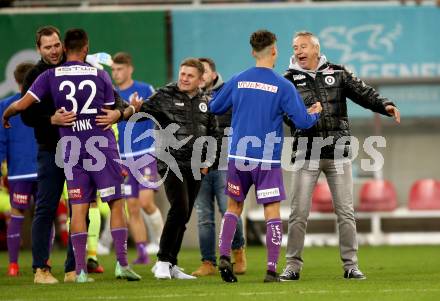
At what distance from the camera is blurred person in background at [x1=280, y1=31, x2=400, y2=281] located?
31.2 feet

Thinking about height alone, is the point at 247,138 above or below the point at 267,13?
below

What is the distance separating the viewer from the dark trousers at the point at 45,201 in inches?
383

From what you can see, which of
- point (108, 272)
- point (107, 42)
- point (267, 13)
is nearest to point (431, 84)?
point (267, 13)

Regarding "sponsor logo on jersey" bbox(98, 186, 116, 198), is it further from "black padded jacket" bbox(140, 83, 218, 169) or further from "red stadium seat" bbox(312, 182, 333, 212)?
"red stadium seat" bbox(312, 182, 333, 212)

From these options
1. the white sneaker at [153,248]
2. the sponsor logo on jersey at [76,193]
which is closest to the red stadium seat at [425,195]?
the white sneaker at [153,248]

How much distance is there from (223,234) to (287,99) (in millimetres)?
1242

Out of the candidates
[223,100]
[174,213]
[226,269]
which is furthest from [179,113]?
[226,269]

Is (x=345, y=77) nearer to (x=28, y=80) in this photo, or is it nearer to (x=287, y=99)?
(x=287, y=99)

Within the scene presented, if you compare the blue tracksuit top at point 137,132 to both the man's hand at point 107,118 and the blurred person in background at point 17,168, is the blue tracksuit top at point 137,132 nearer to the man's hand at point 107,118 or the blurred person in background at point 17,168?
the blurred person in background at point 17,168

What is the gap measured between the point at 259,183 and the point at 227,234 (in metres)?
0.50

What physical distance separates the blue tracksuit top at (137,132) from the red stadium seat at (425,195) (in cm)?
554

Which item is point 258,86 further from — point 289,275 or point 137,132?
point 137,132

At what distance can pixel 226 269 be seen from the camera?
9117 millimetres

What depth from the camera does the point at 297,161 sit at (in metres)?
9.62
